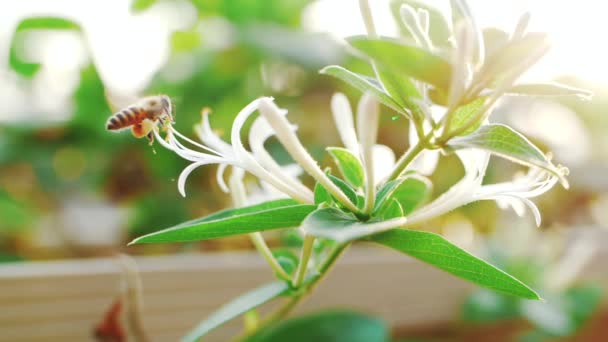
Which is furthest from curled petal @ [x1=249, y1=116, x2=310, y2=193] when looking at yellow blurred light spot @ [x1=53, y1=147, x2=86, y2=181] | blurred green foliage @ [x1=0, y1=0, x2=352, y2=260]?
yellow blurred light spot @ [x1=53, y1=147, x2=86, y2=181]

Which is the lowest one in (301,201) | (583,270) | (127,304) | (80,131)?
(583,270)

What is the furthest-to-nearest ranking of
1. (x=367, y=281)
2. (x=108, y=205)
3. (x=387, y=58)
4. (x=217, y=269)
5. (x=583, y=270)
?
1. (x=108, y=205)
2. (x=583, y=270)
3. (x=367, y=281)
4. (x=217, y=269)
5. (x=387, y=58)

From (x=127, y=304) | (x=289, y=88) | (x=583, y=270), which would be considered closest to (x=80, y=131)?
(x=289, y=88)

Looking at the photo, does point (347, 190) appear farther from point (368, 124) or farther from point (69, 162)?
point (69, 162)

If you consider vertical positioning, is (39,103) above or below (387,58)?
below

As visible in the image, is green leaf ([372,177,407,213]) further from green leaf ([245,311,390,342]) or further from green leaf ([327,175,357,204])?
green leaf ([245,311,390,342])

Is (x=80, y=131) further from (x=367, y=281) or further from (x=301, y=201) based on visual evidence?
(x=301, y=201)
